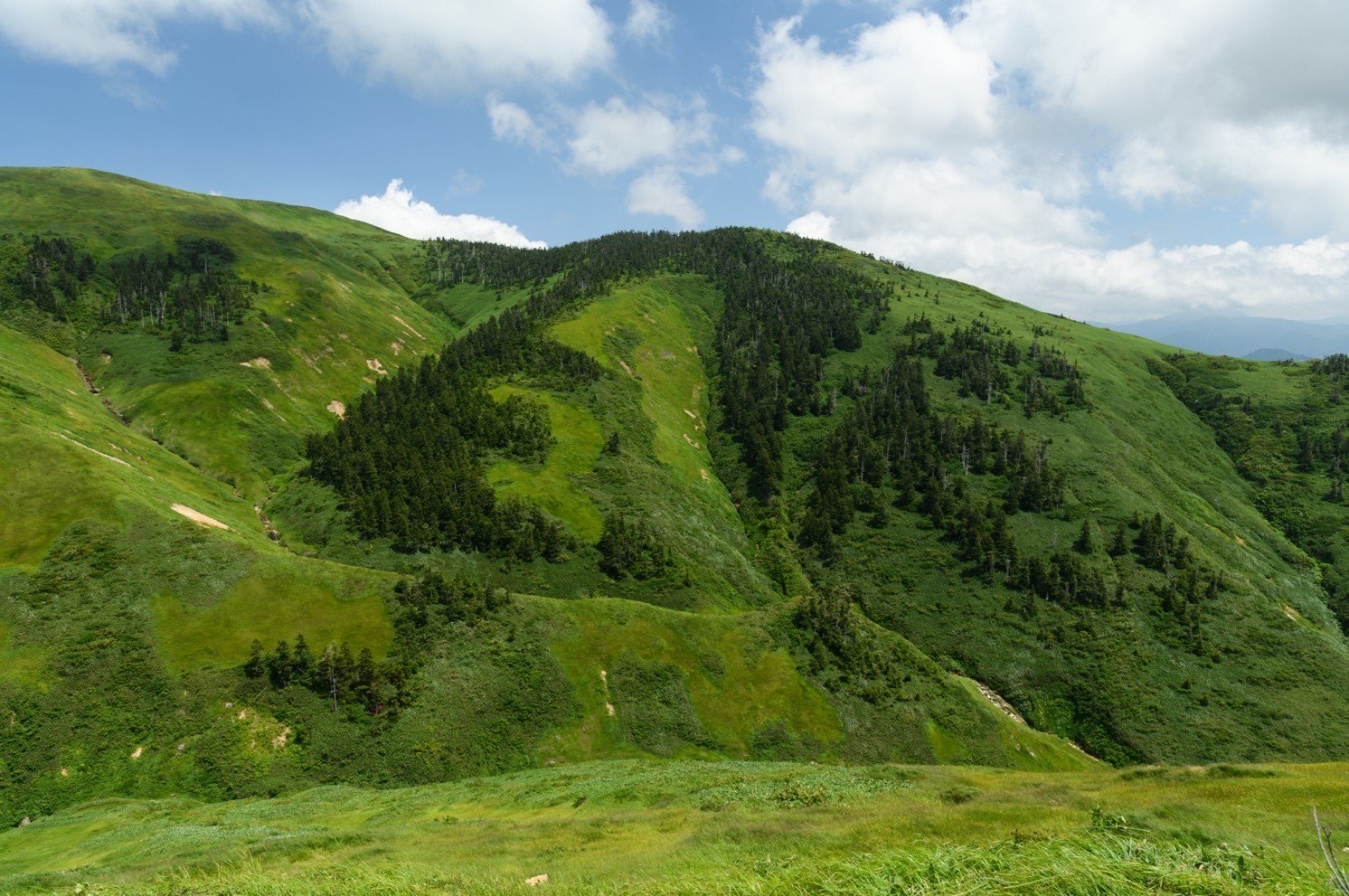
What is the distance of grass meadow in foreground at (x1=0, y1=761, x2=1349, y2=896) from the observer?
1320 centimetres

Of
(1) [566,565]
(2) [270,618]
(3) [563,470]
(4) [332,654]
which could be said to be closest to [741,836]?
(4) [332,654]

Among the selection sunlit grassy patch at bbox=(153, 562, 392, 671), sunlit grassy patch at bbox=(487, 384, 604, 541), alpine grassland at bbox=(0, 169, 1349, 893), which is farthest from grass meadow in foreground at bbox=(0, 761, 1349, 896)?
sunlit grassy patch at bbox=(487, 384, 604, 541)

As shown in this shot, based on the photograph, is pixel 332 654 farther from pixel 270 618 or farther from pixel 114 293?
pixel 114 293

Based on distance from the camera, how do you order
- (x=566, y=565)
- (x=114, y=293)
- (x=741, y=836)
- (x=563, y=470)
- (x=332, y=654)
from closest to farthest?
(x=741, y=836) < (x=332, y=654) < (x=566, y=565) < (x=563, y=470) < (x=114, y=293)

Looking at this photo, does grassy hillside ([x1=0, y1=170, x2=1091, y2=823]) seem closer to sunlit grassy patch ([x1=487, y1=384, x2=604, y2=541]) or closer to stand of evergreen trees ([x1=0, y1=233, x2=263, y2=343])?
sunlit grassy patch ([x1=487, y1=384, x2=604, y2=541])

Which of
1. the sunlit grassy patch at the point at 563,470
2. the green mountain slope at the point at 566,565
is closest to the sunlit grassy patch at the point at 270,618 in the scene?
the green mountain slope at the point at 566,565

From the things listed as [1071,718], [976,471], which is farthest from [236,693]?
[976,471]

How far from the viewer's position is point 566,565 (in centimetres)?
9975

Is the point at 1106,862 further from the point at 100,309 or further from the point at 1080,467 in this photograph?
the point at 100,309

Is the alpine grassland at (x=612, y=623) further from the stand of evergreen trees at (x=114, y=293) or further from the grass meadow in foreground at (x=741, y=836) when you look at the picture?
the stand of evergreen trees at (x=114, y=293)

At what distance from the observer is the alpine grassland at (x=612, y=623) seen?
25.2 meters

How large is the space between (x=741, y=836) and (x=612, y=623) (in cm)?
5523

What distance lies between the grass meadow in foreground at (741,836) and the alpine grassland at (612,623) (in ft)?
0.87

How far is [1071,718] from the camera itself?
9700cm
